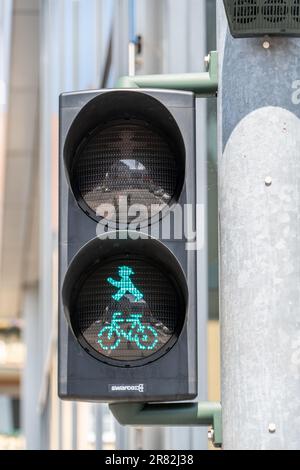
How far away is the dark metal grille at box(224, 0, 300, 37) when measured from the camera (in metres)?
3.35

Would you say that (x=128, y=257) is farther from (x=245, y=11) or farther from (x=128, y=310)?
(x=245, y=11)

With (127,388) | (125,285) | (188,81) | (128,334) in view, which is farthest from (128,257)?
(188,81)

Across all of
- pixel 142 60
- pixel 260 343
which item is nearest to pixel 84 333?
pixel 260 343

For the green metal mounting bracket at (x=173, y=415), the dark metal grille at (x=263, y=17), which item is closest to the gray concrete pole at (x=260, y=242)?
the dark metal grille at (x=263, y=17)

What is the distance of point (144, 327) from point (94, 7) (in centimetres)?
862

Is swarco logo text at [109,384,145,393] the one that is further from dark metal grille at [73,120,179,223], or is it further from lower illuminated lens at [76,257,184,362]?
dark metal grille at [73,120,179,223]

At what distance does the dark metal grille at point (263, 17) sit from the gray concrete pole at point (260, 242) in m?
0.03

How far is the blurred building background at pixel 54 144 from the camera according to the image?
653 centimetres

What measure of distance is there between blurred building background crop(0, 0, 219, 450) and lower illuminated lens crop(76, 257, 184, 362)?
1489mm

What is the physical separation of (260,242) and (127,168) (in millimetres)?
463

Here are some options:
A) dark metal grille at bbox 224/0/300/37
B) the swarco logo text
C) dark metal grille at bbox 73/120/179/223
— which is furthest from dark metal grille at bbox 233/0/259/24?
the swarco logo text

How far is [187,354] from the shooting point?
334cm

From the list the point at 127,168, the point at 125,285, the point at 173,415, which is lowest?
the point at 173,415

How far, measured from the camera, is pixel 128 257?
11.1 feet
